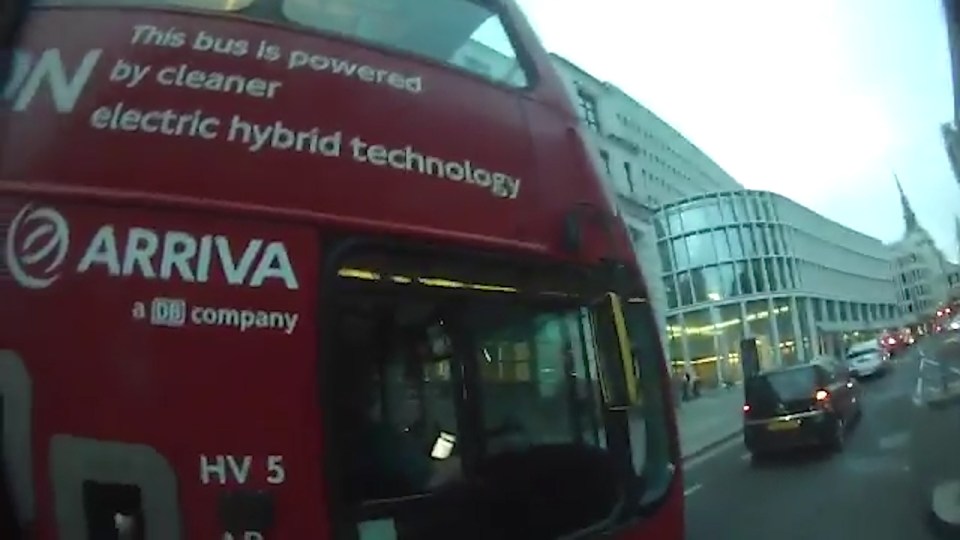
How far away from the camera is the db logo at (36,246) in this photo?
1.87 metres

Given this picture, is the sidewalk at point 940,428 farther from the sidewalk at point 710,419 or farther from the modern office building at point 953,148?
the modern office building at point 953,148

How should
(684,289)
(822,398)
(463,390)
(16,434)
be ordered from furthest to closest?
(822,398), (684,289), (463,390), (16,434)

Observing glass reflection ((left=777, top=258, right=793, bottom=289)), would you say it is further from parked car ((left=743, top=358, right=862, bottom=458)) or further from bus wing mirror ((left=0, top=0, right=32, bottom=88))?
bus wing mirror ((left=0, top=0, right=32, bottom=88))

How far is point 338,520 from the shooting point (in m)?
2.03

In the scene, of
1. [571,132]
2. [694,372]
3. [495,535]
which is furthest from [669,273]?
[495,535]

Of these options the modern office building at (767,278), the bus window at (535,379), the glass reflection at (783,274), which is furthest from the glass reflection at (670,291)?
the bus window at (535,379)

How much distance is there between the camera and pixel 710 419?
14.9 ft

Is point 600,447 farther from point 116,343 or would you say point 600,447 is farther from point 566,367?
point 116,343

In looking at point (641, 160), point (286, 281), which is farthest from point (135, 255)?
point (641, 160)

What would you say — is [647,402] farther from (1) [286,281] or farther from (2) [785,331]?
(2) [785,331]

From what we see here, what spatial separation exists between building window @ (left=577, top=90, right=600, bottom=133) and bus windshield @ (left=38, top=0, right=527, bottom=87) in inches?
18.8

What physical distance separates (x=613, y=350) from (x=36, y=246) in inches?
66.1

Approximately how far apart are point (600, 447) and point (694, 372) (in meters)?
1.26

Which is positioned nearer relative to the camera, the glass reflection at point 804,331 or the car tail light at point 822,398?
the glass reflection at point 804,331
